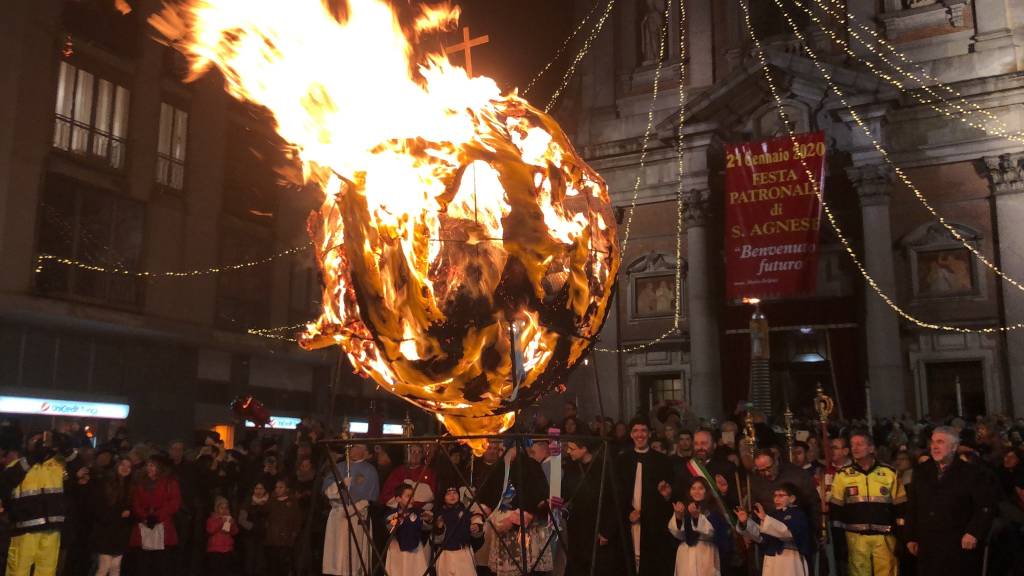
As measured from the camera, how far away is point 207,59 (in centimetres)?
550

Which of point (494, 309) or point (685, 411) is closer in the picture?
point (494, 309)

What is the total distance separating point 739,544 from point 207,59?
8.45m

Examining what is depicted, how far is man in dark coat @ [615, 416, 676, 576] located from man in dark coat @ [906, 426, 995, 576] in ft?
8.64

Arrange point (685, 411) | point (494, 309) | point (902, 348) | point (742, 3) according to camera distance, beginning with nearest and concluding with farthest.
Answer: point (494, 309)
point (685, 411)
point (902, 348)
point (742, 3)

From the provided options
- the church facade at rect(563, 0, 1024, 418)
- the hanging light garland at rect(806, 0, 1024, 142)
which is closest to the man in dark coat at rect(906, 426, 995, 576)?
the church facade at rect(563, 0, 1024, 418)

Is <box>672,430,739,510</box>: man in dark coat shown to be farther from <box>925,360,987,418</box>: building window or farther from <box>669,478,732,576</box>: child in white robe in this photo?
<box>925,360,987,418</box>: building window

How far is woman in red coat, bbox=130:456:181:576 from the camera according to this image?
1202 centimetres

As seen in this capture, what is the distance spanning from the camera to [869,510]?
32.2 ft

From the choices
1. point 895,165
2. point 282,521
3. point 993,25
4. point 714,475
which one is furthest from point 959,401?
point 282,521

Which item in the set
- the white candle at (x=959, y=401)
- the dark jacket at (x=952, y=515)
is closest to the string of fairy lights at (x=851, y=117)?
the white candle at (x=959, y=401)

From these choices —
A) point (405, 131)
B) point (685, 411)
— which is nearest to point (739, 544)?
point (405, 131)

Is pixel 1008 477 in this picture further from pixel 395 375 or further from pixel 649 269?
pixel 649 269

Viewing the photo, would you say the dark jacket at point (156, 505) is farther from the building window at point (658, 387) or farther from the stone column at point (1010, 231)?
the stone column at point (1010, 231)

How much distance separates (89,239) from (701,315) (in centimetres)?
1747
